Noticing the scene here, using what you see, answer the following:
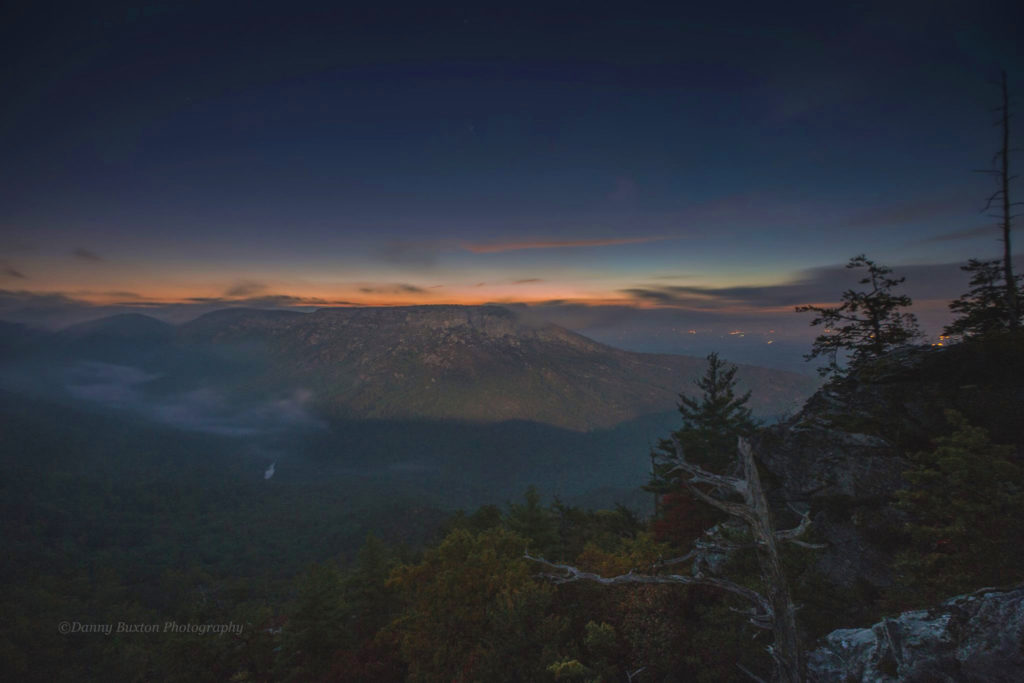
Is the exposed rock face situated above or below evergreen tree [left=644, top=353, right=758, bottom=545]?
above

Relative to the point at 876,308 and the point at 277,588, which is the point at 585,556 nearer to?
the point at 876,308

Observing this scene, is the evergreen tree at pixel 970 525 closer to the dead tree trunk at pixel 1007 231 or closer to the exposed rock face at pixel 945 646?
the exposed rock face at pixel 945 646

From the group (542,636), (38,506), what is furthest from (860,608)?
(38,506)

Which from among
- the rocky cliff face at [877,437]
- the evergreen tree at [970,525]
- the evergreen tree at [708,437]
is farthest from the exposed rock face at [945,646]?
the evergreen tree at [708,437]

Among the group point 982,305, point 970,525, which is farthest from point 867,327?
point 970,525

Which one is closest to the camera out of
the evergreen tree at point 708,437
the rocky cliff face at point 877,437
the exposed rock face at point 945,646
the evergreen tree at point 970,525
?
the exposed rock face at point 945,646

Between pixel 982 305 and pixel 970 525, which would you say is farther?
pixel 982 305

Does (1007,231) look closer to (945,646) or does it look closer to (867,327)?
(867,327)

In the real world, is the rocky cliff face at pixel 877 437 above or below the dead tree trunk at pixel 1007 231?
below

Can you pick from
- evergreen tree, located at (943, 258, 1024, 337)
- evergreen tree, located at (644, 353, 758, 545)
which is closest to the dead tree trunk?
evergreen tree, located at (943, 258, 1024, 337)

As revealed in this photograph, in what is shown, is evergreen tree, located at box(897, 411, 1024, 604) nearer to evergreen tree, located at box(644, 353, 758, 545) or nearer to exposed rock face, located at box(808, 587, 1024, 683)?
exposed rock face, located at box(808, 587, 1024, 683)
